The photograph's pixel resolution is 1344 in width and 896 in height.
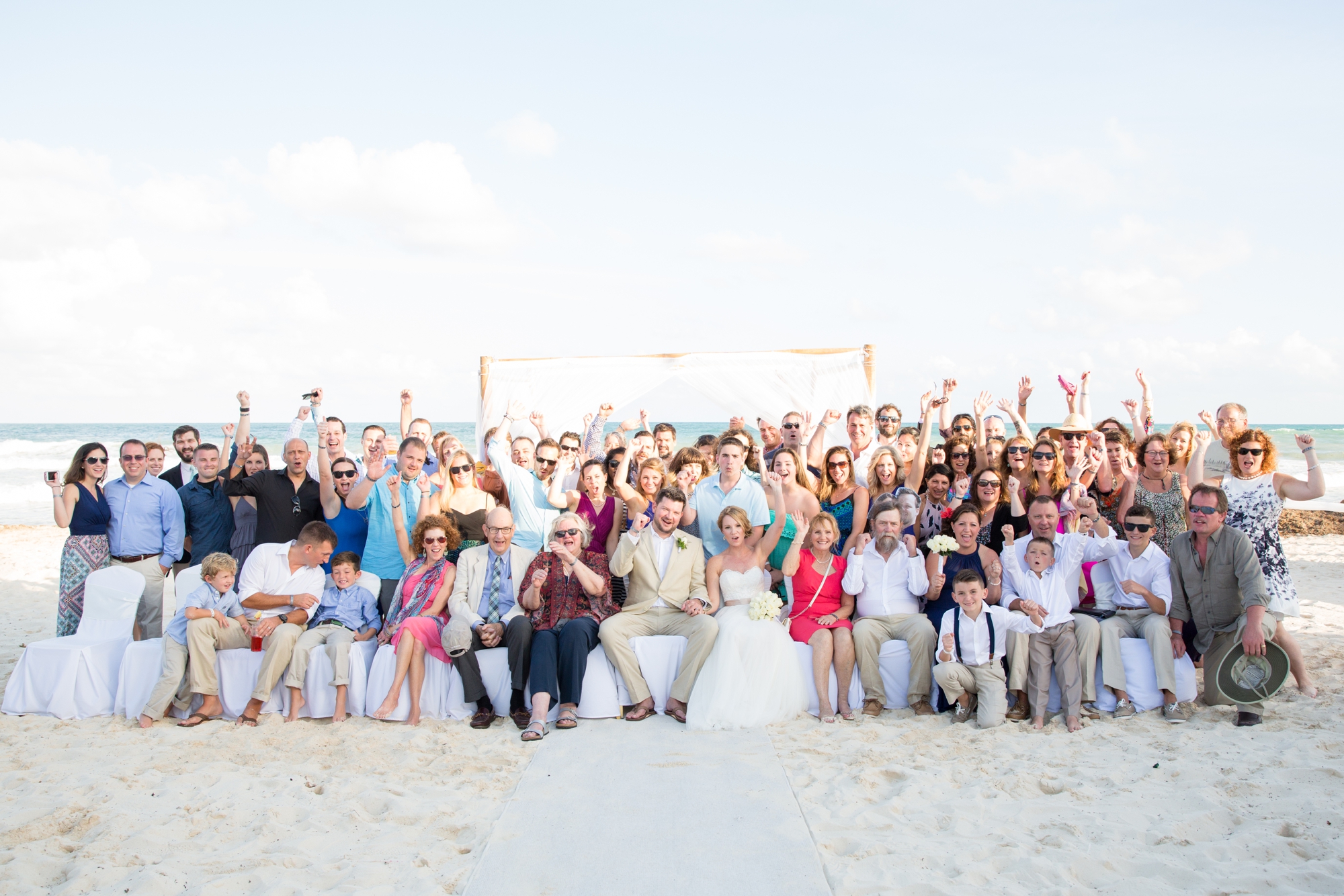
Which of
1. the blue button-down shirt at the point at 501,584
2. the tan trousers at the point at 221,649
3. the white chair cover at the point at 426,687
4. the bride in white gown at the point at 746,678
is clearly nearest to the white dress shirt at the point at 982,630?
the bride in white gown at the point at 746,678

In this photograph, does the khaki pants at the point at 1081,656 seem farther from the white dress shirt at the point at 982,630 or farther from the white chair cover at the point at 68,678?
the white chair cover at the point at 68,678

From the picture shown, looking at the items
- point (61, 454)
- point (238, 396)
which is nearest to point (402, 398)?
point (238, 396)

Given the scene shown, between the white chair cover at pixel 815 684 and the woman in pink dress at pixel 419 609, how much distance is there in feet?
6.24

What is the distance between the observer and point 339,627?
15.1ft

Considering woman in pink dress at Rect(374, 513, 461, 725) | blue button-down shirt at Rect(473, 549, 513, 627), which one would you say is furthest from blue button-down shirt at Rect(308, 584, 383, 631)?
blue button-down shirt at Rect(473, 549, 513, 627)

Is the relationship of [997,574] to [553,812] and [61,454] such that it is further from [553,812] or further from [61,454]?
[61,454]

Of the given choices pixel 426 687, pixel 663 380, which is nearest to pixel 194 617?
pixel 426 687

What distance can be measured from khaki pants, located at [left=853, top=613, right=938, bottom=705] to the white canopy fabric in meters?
5.34

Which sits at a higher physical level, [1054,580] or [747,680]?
[1054,580]

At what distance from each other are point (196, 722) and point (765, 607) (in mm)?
2990

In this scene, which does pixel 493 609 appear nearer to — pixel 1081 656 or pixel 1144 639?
pixel 1081 656

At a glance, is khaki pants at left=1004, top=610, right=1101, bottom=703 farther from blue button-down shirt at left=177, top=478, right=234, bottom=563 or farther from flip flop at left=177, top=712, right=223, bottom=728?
blue button-down shirt at left=177, top=478, right=234, bottom=563

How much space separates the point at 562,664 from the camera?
4.43 meters

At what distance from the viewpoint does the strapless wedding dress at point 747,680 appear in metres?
4.30
